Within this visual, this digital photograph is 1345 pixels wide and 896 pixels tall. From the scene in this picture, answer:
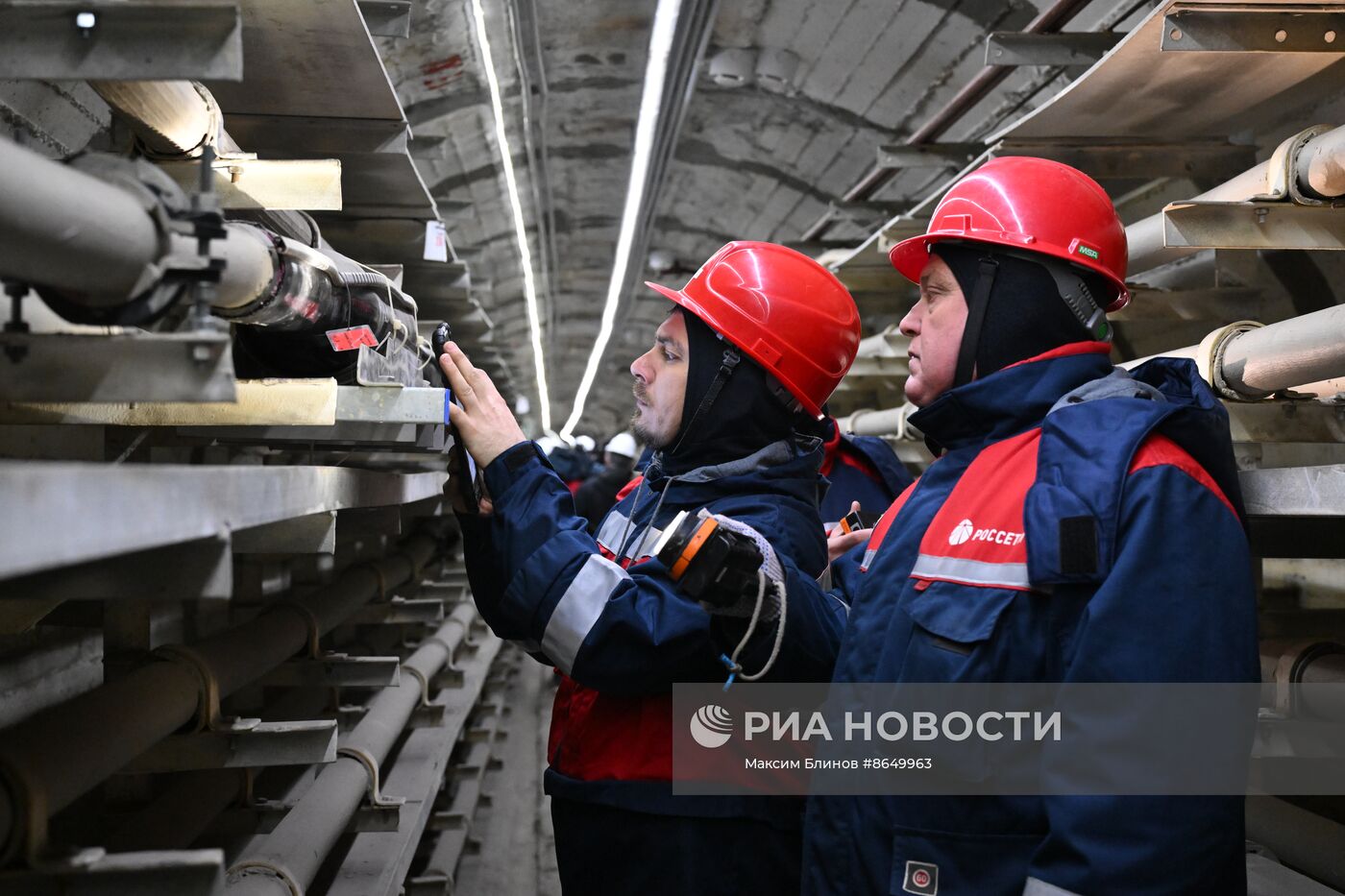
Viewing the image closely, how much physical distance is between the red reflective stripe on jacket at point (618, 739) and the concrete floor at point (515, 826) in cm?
275

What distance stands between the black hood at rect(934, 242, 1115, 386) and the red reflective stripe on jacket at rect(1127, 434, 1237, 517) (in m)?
0.34

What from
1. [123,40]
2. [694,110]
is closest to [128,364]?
[123,40]

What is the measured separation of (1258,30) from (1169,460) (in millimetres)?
1197

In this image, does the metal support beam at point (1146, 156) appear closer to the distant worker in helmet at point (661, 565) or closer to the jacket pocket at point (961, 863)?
the distant worker in helmet at point (661, 565)

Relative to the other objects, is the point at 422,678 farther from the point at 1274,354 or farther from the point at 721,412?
the point at 1274,354

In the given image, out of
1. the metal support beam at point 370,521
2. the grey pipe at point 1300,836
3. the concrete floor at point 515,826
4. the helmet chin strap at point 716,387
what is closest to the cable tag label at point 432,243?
the metal support beam at point 370,521

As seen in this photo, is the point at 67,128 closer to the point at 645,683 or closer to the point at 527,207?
the point at 645,683

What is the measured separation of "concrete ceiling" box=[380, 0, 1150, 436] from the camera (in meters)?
5.02

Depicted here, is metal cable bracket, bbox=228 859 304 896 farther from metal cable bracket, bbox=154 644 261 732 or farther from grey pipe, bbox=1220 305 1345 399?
grey pipe, bbox=1220 305 1345 399

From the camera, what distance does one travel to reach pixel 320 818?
2.23 meters

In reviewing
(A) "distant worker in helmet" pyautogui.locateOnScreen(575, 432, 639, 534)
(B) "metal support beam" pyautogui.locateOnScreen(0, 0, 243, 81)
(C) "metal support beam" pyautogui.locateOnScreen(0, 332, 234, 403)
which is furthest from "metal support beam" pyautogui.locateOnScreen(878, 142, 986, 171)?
(C) "metal support beam" pyautogui.locateOnScreen(0, 332, 234, 403)

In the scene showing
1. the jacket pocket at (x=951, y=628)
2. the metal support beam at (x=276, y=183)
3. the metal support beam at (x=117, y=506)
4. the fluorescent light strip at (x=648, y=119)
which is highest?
the fluorescent light strip at (x=648, y=119)

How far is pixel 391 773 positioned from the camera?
3.54 meters

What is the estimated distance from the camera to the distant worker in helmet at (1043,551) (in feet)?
4.48
